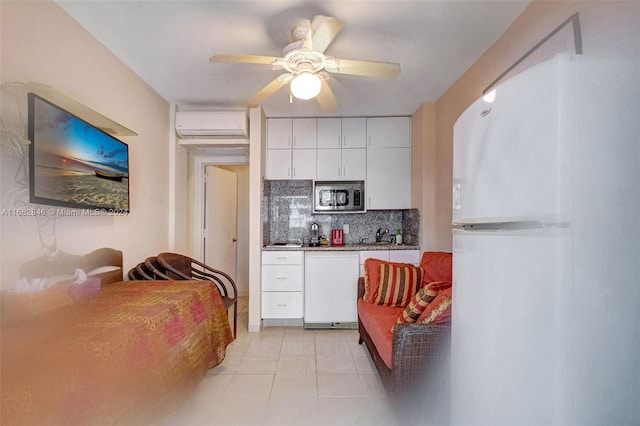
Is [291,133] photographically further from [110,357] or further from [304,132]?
[110,357]

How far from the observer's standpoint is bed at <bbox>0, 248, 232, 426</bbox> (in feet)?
2.73

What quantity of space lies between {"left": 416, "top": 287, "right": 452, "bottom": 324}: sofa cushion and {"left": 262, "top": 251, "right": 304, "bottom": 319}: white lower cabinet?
1.74 metres

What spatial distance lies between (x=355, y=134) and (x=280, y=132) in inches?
35.6

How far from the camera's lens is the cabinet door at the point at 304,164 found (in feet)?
11.1

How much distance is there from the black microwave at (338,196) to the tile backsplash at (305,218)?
253mm

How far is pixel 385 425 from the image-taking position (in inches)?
63.5

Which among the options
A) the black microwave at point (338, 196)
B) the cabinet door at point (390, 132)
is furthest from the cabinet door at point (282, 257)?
the cabinet door at point (390, 132)

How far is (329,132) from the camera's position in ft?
11.1

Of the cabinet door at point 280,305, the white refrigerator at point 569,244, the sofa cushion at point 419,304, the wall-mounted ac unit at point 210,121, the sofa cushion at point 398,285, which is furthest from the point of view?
the cabinet door at point 280,305

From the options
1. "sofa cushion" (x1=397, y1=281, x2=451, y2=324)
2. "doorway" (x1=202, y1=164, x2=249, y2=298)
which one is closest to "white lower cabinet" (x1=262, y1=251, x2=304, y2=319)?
"doorway" (x1=202, y1=164, x2=249, y2=298)

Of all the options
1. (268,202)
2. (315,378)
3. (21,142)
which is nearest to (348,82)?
(268,202)

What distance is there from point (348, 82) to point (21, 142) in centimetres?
224

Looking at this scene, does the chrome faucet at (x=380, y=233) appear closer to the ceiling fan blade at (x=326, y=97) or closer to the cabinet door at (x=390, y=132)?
the cabinet door at (x=390, y=132)

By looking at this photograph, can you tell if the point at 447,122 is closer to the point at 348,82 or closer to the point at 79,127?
the point at 348,82
